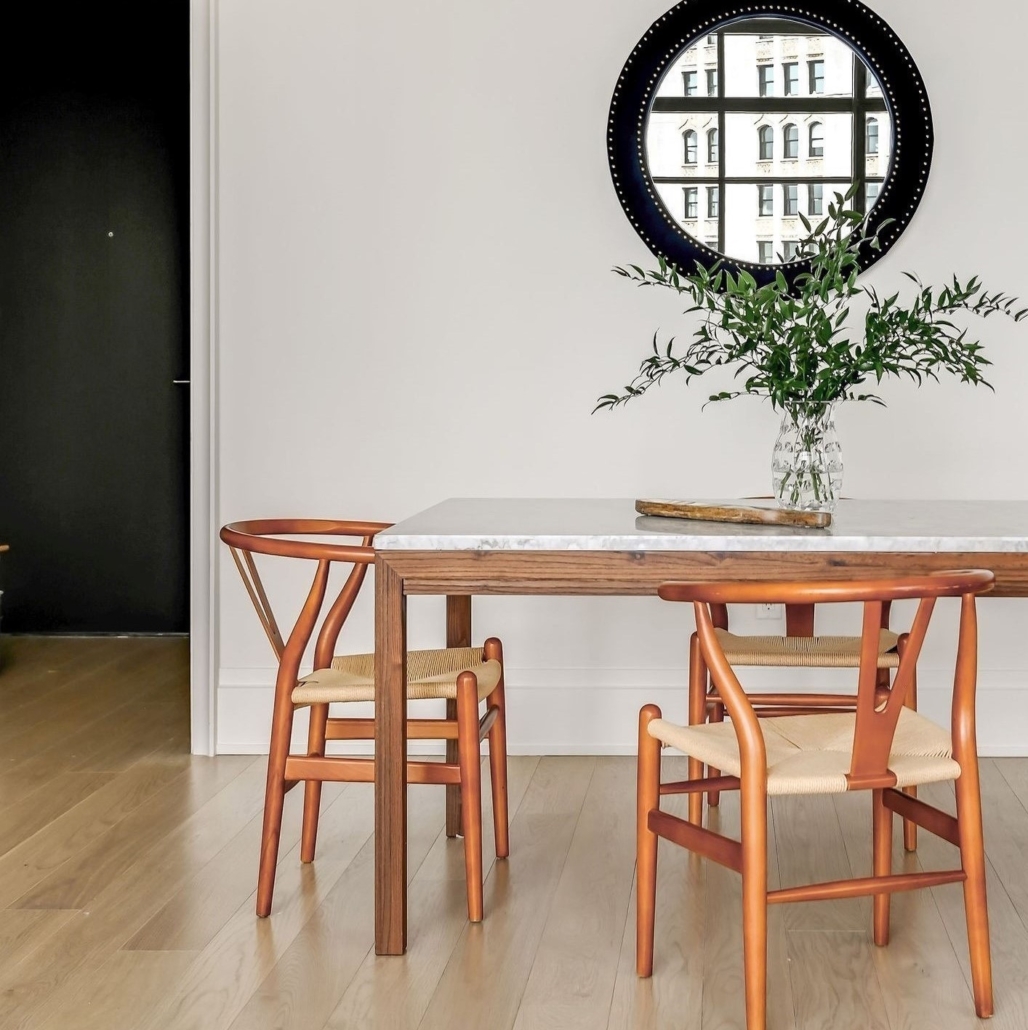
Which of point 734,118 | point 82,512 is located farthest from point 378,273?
point 82,512

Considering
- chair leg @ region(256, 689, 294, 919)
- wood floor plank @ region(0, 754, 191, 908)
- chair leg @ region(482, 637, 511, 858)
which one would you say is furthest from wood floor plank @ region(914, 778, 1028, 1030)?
wood floor plank @ region(0, 754, 191, 908)

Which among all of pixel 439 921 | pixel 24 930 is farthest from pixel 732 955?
pixel 24 930

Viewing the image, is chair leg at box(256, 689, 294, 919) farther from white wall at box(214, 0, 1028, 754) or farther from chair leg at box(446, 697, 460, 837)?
white wall at box(214, 0, 1028, 754)

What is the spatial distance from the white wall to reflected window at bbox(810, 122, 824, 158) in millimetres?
309

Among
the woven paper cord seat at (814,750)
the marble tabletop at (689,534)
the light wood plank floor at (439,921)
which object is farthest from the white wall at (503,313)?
the woven paper cord seat at (814,750)

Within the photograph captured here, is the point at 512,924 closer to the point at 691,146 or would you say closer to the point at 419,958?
the point at 419,958

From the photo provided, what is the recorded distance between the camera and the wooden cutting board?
6.48 ft

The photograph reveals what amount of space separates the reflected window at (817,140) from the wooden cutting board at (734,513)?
147 cm

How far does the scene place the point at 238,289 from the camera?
324 cm

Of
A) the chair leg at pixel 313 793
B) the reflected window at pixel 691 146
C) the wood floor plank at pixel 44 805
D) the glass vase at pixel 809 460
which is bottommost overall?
the wood floor plank at pixel 44 805

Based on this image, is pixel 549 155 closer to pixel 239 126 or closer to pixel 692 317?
pixel 692 317

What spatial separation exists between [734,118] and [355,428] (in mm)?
1347

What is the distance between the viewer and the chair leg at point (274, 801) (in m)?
2.06

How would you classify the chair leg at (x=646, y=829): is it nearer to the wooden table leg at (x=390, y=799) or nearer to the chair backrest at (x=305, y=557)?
the wooden table leg at (x=390, y=799)
